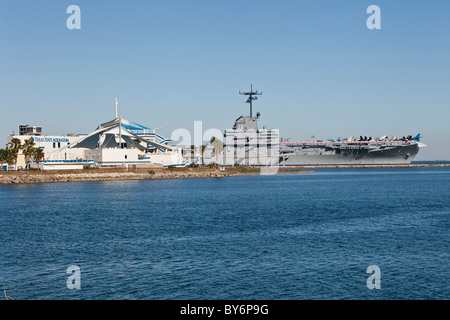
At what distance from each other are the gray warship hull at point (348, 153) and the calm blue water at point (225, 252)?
123 meters

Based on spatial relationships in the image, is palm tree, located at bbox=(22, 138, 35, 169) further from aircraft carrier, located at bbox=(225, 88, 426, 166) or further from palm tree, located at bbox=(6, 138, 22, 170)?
aircraft carrier, located at bbox=(225, 88, 426, 166)

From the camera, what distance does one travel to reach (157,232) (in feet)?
105

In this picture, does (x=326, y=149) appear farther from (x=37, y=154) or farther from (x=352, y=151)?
(x=37, y=154)

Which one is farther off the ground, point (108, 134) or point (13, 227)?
point (108, 134)

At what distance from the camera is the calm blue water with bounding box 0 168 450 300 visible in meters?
18.4

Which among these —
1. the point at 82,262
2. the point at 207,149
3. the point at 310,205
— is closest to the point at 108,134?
the point at 207,149

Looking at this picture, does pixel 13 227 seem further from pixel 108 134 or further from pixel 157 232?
pixel 108 134

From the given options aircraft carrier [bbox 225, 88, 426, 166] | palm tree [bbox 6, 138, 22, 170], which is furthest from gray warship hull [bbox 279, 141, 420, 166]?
palm tree [bbox 6, 138, 22, 170]

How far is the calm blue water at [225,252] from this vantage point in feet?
60.3

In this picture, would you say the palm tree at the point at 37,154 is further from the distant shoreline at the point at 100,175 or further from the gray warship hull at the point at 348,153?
the gray warship hull at the point at 348,153

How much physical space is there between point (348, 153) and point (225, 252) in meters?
153

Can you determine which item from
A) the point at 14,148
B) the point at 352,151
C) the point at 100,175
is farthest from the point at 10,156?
the point at 352,151
